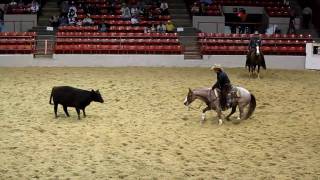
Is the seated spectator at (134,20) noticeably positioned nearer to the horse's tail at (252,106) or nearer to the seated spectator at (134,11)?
the seated spectator at (134,11)

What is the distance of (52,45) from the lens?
79.4 ft

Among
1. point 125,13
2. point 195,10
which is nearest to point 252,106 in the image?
point 125,13

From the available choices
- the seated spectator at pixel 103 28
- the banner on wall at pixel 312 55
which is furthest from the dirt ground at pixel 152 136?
the seated spectator at pixel 103 28

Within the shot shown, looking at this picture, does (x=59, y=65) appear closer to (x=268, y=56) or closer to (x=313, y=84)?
(x=268, y=56)

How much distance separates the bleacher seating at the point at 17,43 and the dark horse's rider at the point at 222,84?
13.2m

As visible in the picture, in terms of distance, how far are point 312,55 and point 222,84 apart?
40.4ft

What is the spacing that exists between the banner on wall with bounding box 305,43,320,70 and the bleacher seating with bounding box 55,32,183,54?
5812mm

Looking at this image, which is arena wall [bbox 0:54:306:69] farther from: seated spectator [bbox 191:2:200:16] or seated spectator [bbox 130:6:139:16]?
seated spectator [bbox 191:2:200:16]

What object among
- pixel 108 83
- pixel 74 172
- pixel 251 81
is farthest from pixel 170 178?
pixel 251 81

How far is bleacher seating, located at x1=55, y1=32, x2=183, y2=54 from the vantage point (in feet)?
77.4

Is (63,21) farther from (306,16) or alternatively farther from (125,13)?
(306,16)

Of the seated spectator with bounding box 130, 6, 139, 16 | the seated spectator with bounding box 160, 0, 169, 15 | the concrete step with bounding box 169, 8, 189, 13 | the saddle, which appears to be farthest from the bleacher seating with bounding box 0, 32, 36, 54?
the saddle

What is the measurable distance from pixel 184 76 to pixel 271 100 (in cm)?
514

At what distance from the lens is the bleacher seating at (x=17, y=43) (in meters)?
23.3
